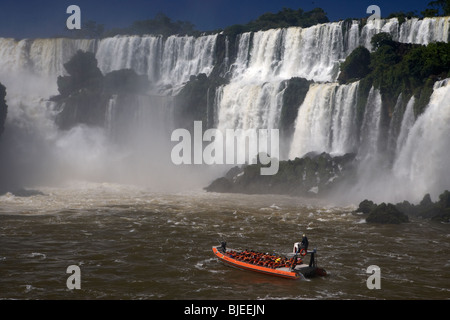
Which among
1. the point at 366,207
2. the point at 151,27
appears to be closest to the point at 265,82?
the point at 366,207

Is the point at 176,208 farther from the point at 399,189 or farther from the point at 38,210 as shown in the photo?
the point at 399,189

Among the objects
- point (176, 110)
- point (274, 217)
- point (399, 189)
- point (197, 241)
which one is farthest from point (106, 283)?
point (176, 110)

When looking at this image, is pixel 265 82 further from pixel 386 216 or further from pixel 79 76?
pixel 386 216

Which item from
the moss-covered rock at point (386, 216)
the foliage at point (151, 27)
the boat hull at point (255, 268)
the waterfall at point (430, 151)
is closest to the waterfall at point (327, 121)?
the waterfall at point (430, 151)

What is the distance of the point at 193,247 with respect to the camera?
26547 millimetres

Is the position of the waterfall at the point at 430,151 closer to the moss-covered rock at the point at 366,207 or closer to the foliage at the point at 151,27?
the moss-covered rock at the point at 366,207

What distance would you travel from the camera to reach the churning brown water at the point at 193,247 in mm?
20422

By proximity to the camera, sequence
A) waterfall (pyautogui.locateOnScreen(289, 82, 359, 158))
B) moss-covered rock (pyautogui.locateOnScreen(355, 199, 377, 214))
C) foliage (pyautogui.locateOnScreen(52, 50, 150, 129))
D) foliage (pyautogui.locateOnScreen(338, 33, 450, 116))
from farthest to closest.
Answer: foliage (pyautogui.locateOnScreen(52, 50, 150, 129)) < waterfall (pyautogui.locateOnScreen(289, 82, 359, 158)) < foliage (pyautogui.locateOnScreen(338, 33, 450, 116)) < moss-covered rock (pyautogui.locateOnScreen(355, 199, 377, 214))

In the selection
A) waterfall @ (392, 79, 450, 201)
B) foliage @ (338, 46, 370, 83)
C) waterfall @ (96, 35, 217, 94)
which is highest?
waterfall @ (96, 35, 217, 94)

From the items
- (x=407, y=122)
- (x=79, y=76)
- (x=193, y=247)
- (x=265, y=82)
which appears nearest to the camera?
(x=193, y=247)

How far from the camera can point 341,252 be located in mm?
25641

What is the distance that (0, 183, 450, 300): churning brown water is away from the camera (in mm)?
20422

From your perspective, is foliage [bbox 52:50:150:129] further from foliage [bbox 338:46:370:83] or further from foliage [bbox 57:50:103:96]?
foliage [bbox 338:46:370:83]

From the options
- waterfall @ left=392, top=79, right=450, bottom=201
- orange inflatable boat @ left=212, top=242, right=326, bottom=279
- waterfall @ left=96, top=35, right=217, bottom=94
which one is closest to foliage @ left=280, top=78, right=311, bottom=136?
waterfall @ left=392, top=79, right=450, bottom=201
